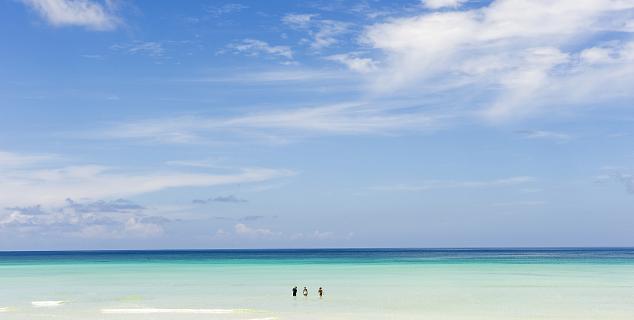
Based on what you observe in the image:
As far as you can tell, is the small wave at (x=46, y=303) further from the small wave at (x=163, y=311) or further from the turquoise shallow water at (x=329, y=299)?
the small wave at (x=163, y=311)

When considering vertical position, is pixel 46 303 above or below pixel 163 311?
above

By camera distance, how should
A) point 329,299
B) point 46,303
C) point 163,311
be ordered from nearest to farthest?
point 163,311 < point 46,303 < point 329,299

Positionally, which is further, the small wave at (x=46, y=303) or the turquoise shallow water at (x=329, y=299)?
the small wave at (x=46, y=303)

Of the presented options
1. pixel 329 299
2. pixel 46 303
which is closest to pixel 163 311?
pixel 46 303

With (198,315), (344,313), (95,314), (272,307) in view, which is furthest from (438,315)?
(95,314)

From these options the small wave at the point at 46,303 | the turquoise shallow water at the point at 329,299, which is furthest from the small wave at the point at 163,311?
the small wave at the point at 46,303

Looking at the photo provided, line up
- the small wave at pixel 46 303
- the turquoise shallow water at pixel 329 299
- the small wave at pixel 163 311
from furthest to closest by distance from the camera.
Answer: the small wave at pixel 46 303 < the small wave at pixel 163 311 < the turquoise shallow water at pixel 329 299

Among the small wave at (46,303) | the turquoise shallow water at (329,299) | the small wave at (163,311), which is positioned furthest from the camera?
the small wave at (46,303)

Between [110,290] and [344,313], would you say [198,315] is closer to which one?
[344,313]

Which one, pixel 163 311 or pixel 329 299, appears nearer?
pixel 163 311

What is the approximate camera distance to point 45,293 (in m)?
44.6

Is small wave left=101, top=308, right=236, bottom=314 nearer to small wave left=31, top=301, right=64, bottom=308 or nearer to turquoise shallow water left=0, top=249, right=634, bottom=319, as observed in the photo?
turquoise shallow water left=0, top=249, right=634, bottom=319

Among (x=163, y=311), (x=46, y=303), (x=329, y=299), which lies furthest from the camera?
(x=329, y=299)

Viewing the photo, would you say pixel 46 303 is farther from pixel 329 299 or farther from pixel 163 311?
pixel 329 299
